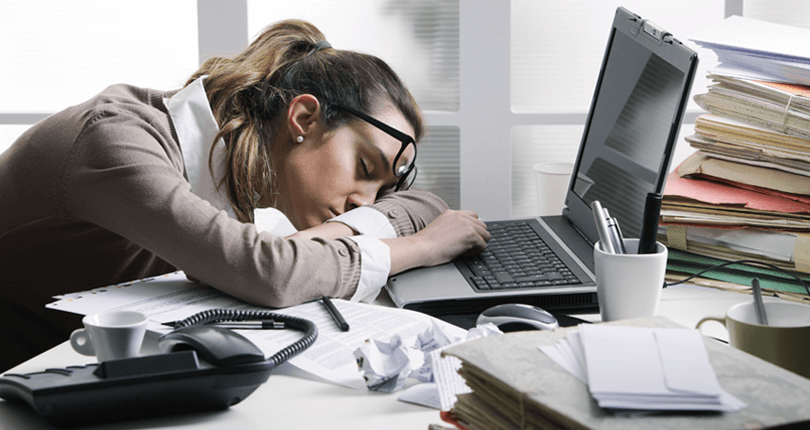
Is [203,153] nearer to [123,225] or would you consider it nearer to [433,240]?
[123,225]

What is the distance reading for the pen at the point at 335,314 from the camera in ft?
2.74

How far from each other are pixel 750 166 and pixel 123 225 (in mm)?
938

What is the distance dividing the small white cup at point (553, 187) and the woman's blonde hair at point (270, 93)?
1.07 feet

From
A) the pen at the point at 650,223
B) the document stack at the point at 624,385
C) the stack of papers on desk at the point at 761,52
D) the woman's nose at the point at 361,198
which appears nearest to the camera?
the document stack at the point at 624,385

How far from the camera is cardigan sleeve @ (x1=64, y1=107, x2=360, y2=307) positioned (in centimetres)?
92

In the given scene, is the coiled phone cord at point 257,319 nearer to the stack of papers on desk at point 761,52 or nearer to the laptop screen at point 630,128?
the laptop screen at point 630,128

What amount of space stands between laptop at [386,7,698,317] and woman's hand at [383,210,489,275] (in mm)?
18

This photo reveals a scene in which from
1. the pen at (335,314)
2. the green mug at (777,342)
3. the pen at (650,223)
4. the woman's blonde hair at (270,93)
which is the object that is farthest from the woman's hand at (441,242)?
the green mug at (777,342)

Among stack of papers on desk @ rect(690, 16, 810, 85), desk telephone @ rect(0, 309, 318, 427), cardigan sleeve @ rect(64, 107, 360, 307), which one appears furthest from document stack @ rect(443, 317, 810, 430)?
stack of papers on desk @ rect(690, 16, 810, 85)

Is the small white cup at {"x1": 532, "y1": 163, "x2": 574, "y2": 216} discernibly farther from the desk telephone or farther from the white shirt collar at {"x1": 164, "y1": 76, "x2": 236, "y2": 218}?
the desk telephone

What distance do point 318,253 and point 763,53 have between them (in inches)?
29.1

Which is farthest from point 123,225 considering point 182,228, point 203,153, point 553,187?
point 553,187

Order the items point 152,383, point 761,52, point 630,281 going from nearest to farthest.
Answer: point 152,383
point 630,281
point 761,52

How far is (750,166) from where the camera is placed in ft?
3.60
